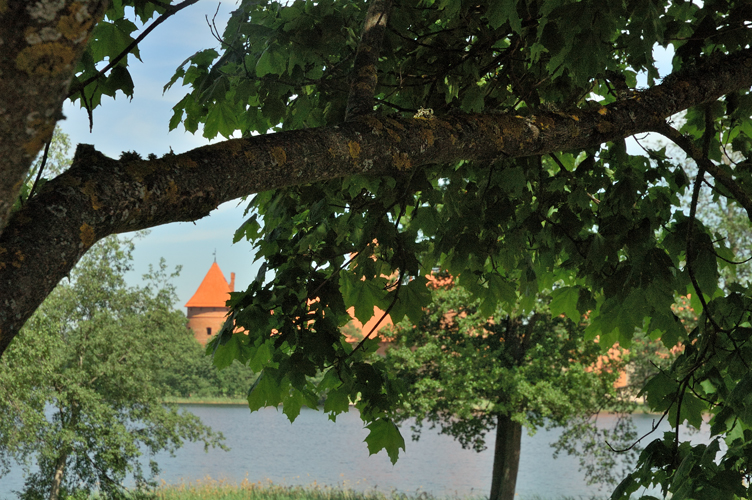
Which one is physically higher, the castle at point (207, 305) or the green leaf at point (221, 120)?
the castle at point (207, 305)

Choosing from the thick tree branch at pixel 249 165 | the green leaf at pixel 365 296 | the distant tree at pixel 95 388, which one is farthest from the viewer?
the distant tree at pixel 95 388

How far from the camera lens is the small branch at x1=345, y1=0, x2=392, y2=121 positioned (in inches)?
82.2

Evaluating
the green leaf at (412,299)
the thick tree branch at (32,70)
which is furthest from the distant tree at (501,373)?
the thick tree branch at (32,70)

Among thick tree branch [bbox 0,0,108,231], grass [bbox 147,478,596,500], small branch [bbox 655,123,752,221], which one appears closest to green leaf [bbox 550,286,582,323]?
small branch [bbox 655,123,752,221]

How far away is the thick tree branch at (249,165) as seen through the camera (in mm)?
1088

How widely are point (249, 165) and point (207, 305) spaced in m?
57.9

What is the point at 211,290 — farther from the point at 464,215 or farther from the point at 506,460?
the point at 464,215

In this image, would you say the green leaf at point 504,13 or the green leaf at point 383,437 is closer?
the green leaf at point 504,13

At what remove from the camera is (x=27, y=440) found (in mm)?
12695

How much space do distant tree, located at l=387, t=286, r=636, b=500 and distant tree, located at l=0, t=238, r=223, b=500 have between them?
5.23 m

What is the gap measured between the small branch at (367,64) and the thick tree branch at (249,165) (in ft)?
0.50

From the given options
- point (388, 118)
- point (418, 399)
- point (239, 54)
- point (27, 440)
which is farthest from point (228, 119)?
point (27, 440)

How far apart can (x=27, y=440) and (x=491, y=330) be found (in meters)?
10.6

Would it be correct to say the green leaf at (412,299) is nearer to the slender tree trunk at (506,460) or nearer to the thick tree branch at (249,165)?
the thick tree branch at (249,165)
